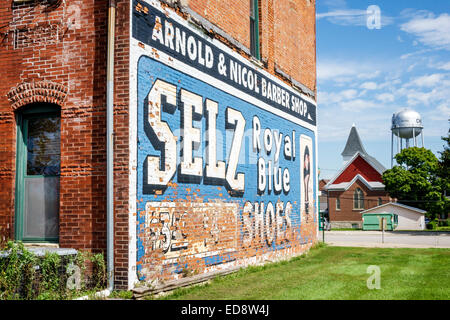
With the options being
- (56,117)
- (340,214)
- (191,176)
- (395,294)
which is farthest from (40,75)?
(340,214)

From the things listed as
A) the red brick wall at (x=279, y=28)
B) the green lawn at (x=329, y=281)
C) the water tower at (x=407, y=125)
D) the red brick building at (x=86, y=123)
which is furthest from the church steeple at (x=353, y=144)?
the red brick building at (x=86, y=123)

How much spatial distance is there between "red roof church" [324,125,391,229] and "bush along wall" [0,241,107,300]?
5285 cm

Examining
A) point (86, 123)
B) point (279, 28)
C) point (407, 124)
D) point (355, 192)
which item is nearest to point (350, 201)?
point (355, 192)

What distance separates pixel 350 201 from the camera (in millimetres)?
58719

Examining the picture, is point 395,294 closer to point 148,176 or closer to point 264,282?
point 264,282

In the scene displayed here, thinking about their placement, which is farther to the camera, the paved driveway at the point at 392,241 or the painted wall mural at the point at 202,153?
the paved driveway at the point at 392,241

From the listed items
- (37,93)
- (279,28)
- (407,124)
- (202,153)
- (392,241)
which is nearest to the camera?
(37,93)

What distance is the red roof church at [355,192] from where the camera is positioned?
190ft

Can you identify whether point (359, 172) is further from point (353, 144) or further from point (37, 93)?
point (353, 144)

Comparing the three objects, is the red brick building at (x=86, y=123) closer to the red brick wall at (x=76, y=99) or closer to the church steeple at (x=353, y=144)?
the red brick wall at (x=76, y=99)

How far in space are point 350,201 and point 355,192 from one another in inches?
49.0

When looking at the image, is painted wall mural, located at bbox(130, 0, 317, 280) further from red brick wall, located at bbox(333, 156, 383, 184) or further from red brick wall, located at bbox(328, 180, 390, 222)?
red brick wall, located at bbox(333, 156, 383, 184)

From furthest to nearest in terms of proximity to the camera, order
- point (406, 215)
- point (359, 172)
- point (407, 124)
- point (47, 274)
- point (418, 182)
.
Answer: point (407, 124) < point (359, 172) < point (406, 215) < point (418, 182) < point (47, 274)

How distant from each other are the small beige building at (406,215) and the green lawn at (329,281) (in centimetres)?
3887
